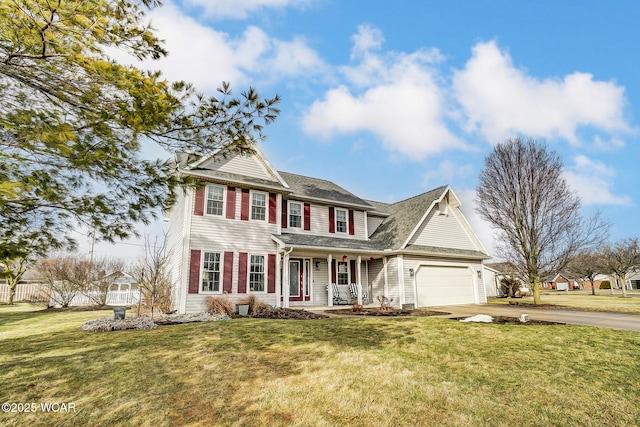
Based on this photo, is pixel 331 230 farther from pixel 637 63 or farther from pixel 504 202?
pixel 637 63

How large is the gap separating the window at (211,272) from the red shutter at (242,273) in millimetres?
911

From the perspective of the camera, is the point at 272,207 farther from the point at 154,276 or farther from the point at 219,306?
the point at 154,276

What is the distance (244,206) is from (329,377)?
35.6 feet

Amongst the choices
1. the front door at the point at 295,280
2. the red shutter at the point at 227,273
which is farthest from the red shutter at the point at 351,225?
the red shutter at the point at 227,273

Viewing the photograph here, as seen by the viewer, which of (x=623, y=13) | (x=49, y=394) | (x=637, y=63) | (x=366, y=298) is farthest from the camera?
(x=366, y=298)

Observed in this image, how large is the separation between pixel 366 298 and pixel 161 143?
1520 centimetres

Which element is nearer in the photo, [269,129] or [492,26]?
[269,129]

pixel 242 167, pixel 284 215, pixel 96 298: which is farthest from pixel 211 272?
pixel 96 298

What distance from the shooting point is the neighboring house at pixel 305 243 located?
543 inches

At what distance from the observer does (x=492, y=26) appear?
490 inches

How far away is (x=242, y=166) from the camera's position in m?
15.3

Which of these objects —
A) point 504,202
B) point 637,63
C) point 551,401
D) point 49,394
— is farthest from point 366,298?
point 637,63


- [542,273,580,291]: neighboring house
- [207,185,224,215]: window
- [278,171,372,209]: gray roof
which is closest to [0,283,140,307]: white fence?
[207,185,224,215]: window

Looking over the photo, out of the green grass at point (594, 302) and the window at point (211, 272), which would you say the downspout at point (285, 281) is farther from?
the green grass at point (594, 302)
